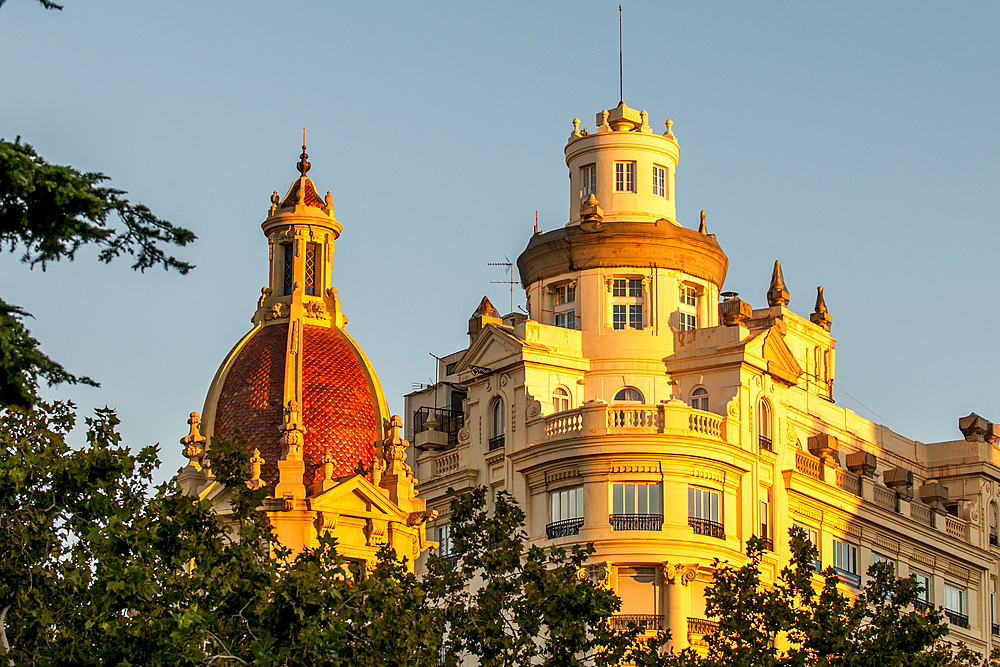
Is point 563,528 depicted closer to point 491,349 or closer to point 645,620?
point 645,620

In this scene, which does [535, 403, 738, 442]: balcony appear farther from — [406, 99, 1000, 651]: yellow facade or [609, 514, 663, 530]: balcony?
[609, 514, 663, 530]: balcony

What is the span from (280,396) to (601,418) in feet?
48.2

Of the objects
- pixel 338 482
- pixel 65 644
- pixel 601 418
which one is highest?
pixel 601 418

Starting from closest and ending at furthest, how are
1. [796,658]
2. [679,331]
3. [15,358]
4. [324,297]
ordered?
[15,358]
[796,658]
[324,297]
[679,331]

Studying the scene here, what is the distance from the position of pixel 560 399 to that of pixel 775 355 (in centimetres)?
778

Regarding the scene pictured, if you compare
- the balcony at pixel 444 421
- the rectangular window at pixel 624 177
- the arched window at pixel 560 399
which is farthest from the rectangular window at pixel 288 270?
the balcony at pixel 444 421

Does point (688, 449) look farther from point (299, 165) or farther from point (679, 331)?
point (299, 165)

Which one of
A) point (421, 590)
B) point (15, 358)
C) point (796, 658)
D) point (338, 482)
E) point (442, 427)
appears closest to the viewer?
point (15, 358)

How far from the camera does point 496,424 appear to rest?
7869 centimetres

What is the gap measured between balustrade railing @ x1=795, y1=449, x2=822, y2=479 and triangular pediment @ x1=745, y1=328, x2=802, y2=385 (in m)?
3.14

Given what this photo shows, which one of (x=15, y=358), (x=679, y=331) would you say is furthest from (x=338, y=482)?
(x=15, y=358)

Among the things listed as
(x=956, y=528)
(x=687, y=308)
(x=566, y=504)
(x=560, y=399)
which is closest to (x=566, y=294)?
(x=560, y=399)

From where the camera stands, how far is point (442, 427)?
85188mm

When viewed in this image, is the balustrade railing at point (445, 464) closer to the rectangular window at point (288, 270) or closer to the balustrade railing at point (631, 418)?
the balustrade railing at point (631, 418)
